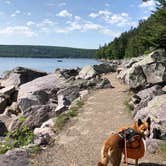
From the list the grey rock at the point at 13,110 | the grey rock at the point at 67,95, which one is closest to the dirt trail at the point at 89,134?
the grey rock at the point at 67,95

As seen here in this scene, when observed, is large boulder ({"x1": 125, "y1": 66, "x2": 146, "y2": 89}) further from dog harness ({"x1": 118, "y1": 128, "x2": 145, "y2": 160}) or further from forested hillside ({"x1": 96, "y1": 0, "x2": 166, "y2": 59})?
dog harness ({"x1": 118, "y1": 128, "x2": 145, "y2": 160})

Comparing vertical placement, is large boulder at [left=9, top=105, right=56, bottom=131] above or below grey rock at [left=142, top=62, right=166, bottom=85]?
below

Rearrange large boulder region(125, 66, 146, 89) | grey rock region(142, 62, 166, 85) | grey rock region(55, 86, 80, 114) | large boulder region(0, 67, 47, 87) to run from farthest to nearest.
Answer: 1. large boulder region(0, 67, 47, 87)
2. large boulder region(125, 66, 146, 89)
3. grey rock region(142, 62, 166, 85)
4. grey rock region(55, 86, 80, 114)

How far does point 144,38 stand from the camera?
3541 centimetres

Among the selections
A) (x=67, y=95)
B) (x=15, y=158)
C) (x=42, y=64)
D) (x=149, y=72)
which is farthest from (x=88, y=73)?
(x=42, y=64)

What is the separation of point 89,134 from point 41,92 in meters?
9.74

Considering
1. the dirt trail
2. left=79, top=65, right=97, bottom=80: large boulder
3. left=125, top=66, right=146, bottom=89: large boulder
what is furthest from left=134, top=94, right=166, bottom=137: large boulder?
left=79, top=65, right=97, bottom=80: large boulder

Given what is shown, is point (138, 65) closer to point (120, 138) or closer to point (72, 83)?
point (72, 83)

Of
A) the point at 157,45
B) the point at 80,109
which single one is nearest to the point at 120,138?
the point at 80,109

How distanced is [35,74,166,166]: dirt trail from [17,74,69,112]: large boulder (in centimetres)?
298

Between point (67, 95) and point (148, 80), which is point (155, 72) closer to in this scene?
point (148, 80)

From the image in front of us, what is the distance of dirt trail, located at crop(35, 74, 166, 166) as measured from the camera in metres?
10.0

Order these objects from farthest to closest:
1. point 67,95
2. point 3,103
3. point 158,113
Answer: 1. point 3,103
2. point 67,95
3. point 158,113

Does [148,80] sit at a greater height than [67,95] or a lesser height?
greater
